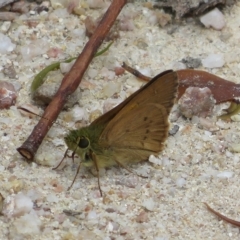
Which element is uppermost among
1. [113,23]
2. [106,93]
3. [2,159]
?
[113,23]

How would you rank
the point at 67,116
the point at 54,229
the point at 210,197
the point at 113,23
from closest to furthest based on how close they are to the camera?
the point at 54,229
the point at 210,197
the point at 67,116
the point at 113,23

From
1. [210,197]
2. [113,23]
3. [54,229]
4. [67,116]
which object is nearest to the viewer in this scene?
[54,229]

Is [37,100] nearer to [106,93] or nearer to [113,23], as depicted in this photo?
[106,93]

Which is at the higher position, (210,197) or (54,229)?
(210,197)

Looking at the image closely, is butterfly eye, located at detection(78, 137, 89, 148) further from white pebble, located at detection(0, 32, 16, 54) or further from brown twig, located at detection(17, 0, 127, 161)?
white pebble, located at detection(0, 32, 16, 54)

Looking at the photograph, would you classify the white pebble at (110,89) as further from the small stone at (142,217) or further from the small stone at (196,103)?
the small stone at (142,217)

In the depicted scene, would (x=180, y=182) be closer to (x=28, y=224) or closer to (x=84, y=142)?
(x=84, y=142)

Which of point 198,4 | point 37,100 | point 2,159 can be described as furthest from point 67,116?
point 198,4
